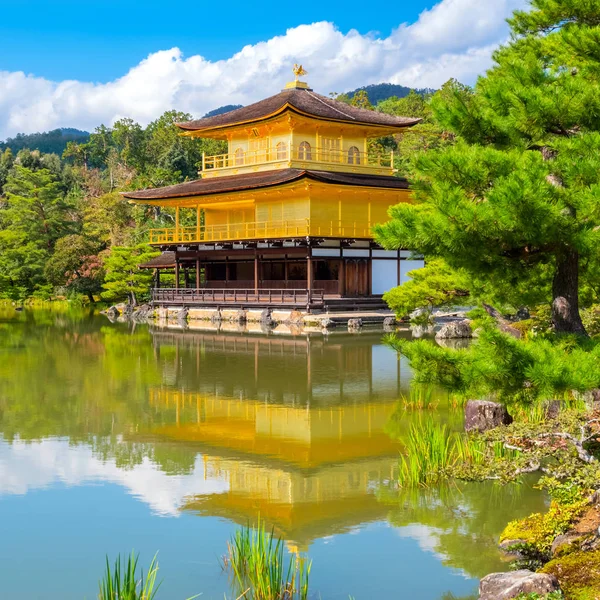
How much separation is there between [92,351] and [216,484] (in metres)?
14.4

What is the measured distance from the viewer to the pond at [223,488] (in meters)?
6.63

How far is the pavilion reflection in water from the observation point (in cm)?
805

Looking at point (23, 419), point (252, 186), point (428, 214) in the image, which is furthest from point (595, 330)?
point (252, 186)

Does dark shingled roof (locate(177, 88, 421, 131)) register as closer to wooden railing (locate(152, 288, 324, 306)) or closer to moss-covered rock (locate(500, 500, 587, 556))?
wooden railing (locate(152, 288, 324, 306))

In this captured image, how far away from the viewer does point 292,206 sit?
3353 centimetres

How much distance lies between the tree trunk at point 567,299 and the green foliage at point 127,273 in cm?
3201

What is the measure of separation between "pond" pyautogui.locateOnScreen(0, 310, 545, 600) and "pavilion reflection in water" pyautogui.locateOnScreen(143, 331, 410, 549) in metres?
0.03

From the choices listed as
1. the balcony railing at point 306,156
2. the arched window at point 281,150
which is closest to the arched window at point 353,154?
the balcony railing at point 306,156

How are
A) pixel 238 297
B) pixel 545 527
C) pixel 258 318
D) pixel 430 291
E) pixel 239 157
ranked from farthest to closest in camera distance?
pixel 239 157 < pixel 238 297 < pixel 258 318 < pixel 430 291 < pixel 545 527

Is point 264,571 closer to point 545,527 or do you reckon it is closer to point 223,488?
point 545,527

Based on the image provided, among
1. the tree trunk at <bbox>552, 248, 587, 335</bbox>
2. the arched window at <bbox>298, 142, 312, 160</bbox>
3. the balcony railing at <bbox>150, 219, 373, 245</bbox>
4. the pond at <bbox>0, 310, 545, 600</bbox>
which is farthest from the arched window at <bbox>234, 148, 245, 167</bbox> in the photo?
the tree trunk at <bbox>552, 248, 587, 335</bbox>

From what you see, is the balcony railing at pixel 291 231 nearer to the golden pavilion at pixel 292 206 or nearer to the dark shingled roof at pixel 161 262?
the golden pavilion at pixel 292 206

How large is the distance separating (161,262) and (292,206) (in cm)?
833

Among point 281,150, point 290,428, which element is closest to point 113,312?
point 281,150
